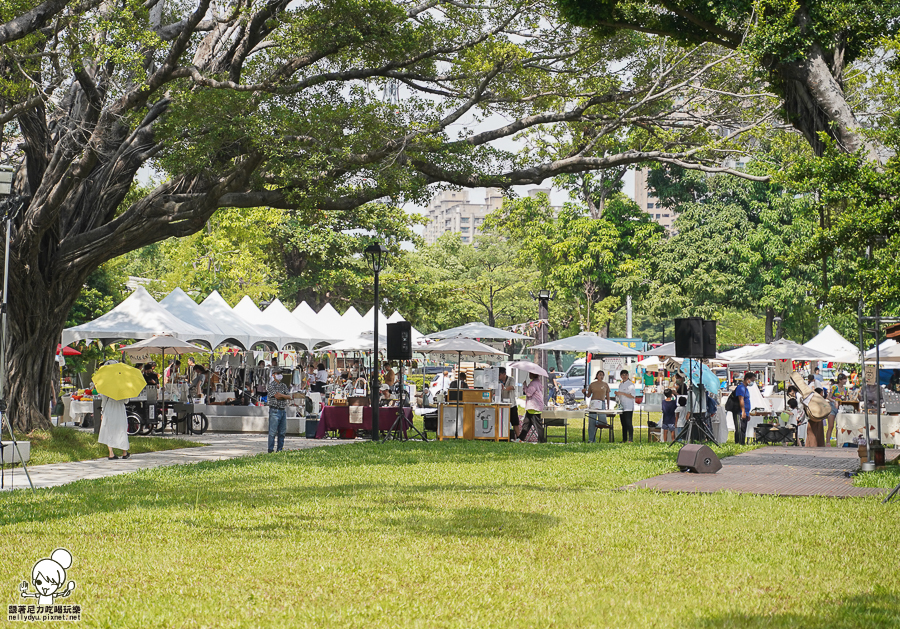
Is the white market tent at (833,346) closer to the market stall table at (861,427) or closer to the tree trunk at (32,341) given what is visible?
the market stall table at (861,427)

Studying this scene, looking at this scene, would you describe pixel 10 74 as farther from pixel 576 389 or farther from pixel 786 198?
pixel 786 198

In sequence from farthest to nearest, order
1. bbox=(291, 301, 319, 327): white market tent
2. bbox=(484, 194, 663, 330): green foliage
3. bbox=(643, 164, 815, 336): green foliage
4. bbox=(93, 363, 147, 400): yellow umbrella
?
bbox=(484, 194, 663, 330): green foliage → bbox=(643, 164, 815, 336): green foliage → bbox=(291, 301, 319, 327): white market tent → bbox=(93, 363, 147, 400): yellow umbrella

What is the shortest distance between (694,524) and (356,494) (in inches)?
156

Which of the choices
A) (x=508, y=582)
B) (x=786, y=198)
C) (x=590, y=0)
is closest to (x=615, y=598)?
(x=508, y=582)

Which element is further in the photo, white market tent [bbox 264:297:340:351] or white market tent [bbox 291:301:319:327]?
white market tent [bbox 291:301:319:327]

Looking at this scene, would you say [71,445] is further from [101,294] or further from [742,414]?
[101,294]

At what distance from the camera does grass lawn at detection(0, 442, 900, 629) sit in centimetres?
550

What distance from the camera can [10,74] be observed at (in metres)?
14.6

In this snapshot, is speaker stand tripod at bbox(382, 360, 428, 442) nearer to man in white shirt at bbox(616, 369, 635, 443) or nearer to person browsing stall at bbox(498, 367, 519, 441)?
person browsing stall at bbox(498, 367, 519, 441)

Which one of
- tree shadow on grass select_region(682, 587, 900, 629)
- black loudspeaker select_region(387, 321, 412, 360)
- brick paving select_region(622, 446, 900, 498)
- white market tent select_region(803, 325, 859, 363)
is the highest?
white market tent select_region(803, 325, 859, 363)

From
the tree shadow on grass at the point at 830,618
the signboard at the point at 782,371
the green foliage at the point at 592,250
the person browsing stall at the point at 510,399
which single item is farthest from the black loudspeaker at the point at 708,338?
the green foliage at the point at 592,250

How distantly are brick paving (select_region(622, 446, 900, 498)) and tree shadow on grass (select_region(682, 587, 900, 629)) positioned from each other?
5483 millimetres

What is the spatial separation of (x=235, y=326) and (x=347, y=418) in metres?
6.01

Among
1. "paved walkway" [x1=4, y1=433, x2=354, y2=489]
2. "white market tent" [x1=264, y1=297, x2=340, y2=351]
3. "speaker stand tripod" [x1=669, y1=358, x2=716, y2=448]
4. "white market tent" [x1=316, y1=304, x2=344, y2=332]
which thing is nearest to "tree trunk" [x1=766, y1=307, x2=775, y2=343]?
Answer: "white market tent" [x1=316, y1=304, x2=344, y2=332]
